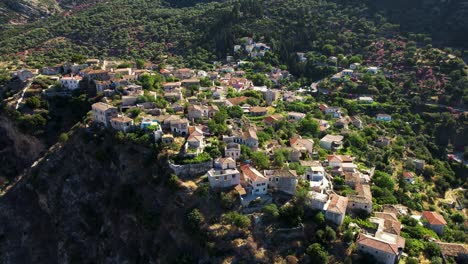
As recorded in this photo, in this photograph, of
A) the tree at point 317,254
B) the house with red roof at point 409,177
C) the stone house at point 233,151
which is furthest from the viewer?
the house with red roof at point 409,177

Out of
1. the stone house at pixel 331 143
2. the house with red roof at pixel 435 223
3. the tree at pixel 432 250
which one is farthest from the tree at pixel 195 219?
→ the house with red roof at pixel 435 223

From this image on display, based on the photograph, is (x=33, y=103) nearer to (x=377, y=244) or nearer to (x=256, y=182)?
(x=256, y=182)

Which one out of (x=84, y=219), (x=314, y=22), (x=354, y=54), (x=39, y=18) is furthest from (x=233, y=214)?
(x=39, y=18)

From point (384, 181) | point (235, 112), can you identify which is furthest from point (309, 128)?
point (384, 181)

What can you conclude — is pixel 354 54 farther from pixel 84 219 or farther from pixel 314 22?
pixel 84 219

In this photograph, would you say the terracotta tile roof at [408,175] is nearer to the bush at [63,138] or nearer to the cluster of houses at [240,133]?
the cluster of houses at [240,133]

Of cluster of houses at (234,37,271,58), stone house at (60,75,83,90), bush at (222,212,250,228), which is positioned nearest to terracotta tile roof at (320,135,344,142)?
bush at (222,212,250,228)
